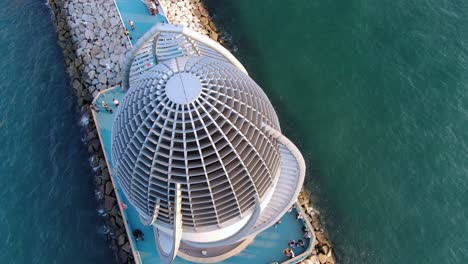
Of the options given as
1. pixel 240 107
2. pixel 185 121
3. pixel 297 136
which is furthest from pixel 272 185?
pixel 297 136

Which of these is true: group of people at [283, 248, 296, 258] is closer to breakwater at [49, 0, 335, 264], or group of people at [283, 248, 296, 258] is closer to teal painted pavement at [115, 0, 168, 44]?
breakwater at [49, 0, 335, 264]

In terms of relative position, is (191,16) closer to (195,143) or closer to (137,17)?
(137,17)

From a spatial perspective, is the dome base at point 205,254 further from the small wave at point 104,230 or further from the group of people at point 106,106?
the group of people at point 106,106

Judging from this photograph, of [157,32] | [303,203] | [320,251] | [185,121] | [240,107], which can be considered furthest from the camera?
[303,203]

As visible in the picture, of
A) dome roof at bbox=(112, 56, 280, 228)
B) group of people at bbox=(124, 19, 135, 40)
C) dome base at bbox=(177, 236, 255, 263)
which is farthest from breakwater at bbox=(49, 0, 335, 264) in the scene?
dome roof at bbox=(112, 56, 280, 228)

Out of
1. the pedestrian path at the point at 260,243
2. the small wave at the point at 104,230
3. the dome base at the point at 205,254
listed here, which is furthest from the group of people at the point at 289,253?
the small wave at the point at 104,230

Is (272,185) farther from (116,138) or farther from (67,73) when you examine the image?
(67,73)
